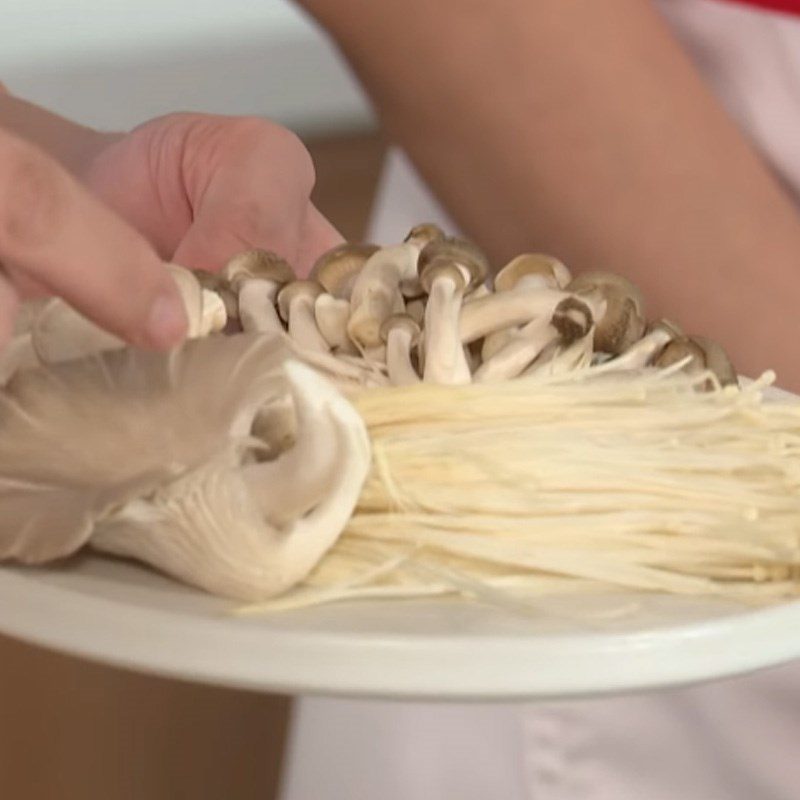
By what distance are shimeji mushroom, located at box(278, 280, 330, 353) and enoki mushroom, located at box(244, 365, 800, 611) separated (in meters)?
0.05

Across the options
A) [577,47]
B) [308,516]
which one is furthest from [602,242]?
[308,516]

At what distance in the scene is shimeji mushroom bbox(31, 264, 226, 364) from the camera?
0.35 metres

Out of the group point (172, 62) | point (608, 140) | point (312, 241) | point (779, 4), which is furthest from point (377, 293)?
point (172, 62)

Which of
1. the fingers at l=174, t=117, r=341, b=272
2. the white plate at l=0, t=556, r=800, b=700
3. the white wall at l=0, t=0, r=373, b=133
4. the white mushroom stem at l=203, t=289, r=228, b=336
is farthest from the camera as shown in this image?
the white wall at l=0, t=0, r=373, b=133

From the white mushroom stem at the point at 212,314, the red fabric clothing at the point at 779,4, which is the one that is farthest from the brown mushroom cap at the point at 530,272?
the red fabric clothing at the point at 779,4

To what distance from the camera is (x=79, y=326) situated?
36 cm

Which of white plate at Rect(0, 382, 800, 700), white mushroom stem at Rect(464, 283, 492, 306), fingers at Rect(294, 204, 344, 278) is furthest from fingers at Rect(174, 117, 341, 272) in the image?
white plate at Rect(0, 382, 800, 700)

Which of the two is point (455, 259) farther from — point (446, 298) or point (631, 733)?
point (631, 733)

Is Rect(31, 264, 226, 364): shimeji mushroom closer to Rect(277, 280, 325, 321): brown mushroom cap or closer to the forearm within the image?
Rect(277, 280, 325, 321): brown mushroom cap

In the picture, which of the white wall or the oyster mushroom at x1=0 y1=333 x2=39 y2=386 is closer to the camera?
the oyster mushroom at x1=0 y1=333 x2=39 y2=386

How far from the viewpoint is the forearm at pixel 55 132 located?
0.50 meters

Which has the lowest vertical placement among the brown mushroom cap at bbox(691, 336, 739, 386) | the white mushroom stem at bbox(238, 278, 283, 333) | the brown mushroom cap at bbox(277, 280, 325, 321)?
the white mushroom stem at bbox(238, 278, 283, 333)

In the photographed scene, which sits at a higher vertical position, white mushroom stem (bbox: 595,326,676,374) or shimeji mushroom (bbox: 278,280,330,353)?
white mushroom stem (bbox: 595,326,676,374)

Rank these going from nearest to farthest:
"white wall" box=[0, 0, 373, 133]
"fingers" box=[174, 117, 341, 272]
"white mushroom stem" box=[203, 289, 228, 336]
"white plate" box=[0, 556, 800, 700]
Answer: "white plate" box=[0, 556, 800, 700]
"white mushroom stem" box=[203, 289, 228, 336]
"fingers" box=[174, 117, 341, 272]
"white wall" box=[0, 0, 373, 133]
